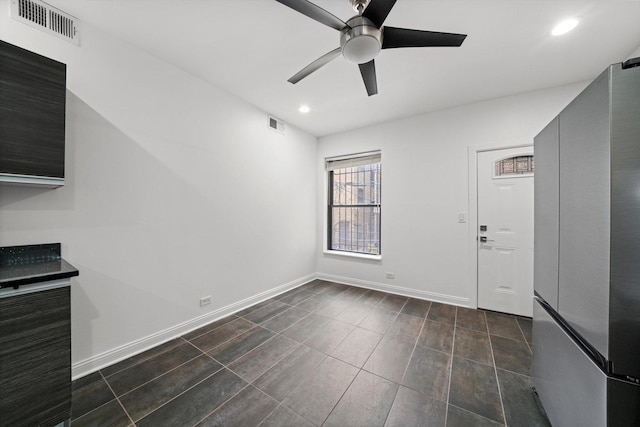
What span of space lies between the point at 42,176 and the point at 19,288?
704 mm

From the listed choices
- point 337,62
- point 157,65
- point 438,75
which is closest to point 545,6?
point 438,75

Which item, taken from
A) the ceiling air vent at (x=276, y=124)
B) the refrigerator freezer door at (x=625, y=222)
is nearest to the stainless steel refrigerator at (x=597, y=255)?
the refrigerator freezer door at (x=625, y=222)

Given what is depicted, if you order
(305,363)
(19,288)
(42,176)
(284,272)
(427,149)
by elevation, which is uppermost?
(427,149)

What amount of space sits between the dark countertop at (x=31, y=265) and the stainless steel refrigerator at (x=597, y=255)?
97.6 inches

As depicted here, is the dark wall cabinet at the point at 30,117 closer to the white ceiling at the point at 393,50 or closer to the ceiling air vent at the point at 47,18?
the ceiling air vent at the point at 47,18

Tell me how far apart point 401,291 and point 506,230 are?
165cm

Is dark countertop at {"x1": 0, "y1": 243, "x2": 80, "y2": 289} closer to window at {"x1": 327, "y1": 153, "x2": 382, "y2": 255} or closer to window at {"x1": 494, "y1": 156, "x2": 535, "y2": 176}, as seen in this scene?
window at {"x1": 327, "y1": 153, "x2": 382, "y2": 255}

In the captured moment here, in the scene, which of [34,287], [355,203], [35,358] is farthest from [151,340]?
[355,203]

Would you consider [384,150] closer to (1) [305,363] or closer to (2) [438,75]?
(2) [438,75]

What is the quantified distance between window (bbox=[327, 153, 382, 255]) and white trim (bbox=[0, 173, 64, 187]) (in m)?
3.63

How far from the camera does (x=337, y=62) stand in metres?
2.28

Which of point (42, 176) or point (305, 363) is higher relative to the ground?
point (42, 176)

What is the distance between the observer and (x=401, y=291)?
362 centimetres

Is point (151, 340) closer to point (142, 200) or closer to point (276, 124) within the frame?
point (142, 200)
